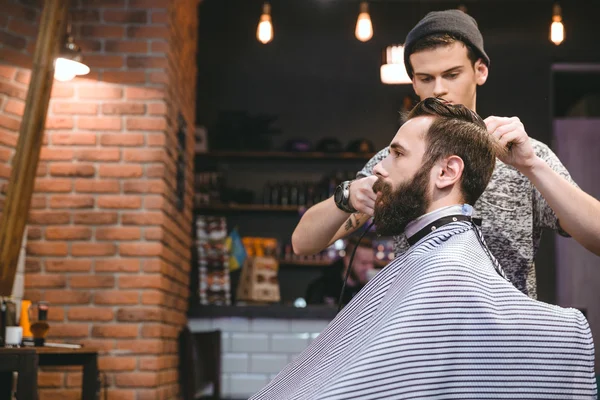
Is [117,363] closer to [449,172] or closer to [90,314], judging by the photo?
[90,314]

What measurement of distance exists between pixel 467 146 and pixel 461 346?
0.50m

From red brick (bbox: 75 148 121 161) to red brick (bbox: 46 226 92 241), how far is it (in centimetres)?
35

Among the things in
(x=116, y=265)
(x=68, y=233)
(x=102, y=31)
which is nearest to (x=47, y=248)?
(x=68, y=233)

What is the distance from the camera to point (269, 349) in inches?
189

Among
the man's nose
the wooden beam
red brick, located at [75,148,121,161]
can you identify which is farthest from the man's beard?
red brick, located at [75,148,121,161]

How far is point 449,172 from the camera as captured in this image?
173 centimetres

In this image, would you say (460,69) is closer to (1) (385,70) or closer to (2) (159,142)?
(2) (159,142)

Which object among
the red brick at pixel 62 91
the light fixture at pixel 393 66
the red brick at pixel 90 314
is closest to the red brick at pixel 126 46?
the red brick at pixel 62 91

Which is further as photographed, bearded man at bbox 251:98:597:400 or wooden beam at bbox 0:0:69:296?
wooden beam at bbox 0:0:69:296

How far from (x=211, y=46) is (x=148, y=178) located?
332cm

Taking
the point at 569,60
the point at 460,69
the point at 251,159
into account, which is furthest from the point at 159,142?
the point at 569,60

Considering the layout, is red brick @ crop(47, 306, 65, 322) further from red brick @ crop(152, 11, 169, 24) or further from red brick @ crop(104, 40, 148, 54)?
red brick @ crop(152, 11, 169, 24)

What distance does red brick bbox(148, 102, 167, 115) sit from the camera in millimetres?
4016

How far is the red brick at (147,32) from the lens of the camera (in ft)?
13.3
